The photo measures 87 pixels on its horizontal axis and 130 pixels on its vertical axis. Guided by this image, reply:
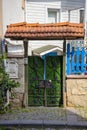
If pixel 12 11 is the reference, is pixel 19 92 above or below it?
below

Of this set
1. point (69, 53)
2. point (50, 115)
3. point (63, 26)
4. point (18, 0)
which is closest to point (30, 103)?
point (50, 115)

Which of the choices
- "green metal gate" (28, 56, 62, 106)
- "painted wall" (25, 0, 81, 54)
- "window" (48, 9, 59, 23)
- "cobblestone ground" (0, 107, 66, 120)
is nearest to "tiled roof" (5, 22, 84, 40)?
"green metal gate" (28, 56, 62, 106)

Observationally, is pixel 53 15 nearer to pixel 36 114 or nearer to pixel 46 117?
pixel 36 114

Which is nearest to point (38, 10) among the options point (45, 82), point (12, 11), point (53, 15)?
point (53, 15)

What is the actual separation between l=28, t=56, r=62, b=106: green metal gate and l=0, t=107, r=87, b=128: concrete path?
313 mm

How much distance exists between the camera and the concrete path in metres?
7.21

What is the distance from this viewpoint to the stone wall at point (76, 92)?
868 centimetres

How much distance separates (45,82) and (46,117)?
143cm

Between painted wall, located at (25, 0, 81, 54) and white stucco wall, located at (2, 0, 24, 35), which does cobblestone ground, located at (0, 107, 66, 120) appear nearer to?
white stucco wall, located at (2, 0, 24, 35)

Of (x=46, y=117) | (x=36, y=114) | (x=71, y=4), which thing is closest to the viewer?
(x=46, y=117)

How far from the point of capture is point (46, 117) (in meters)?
7.67

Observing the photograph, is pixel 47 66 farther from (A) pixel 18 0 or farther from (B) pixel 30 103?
(A) pixel 18 0

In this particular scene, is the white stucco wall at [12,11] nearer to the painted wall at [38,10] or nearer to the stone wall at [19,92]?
the painted wall at [38,10]

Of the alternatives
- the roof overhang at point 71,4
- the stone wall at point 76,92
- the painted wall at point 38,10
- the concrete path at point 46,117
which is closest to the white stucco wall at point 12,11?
the painted wall at point 38,10
